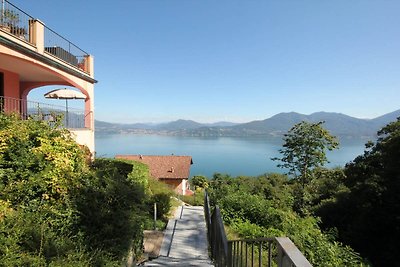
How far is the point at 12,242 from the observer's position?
12.1 feet

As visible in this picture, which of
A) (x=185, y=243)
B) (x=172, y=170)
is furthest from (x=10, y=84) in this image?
(x=172, y=170)

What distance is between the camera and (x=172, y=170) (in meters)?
35.5

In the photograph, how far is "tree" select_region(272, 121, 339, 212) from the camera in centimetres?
2262

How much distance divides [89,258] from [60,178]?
5.72 feet

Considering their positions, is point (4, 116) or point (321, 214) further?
point (321, 214)

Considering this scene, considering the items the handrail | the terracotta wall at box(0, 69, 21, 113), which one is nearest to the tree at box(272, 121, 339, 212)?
the handrail

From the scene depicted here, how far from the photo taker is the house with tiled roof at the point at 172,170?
34.4m

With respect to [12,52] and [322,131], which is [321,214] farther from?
[12,52]

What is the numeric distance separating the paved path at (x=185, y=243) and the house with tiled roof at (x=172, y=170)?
2318 cm

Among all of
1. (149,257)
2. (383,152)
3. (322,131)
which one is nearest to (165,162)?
(322,131)

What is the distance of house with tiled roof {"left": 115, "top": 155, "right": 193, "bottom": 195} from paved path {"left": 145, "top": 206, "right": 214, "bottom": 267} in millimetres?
23183

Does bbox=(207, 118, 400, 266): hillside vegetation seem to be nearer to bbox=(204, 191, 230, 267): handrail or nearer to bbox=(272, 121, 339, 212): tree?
bbox=(272, 121, 339, 212): tree

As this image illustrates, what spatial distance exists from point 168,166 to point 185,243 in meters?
28.6

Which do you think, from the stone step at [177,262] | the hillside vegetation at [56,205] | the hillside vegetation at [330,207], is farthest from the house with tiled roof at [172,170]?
the hillside vegetation at [56,205]
